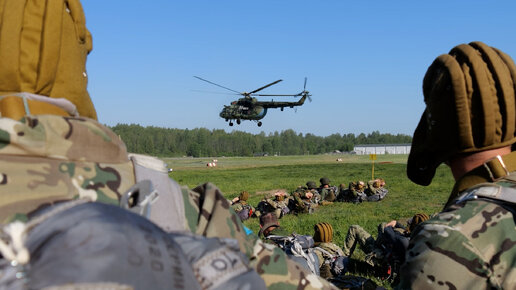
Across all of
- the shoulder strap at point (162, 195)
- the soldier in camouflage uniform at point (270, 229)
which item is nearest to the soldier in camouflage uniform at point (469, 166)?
the shoulder strap at point (162, 195)

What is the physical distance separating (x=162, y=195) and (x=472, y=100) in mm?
1553

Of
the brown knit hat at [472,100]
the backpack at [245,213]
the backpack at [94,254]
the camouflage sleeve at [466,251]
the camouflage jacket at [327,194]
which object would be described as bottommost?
the backpack at [245,213]

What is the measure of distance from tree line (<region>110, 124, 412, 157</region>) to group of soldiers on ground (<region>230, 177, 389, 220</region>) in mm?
92508

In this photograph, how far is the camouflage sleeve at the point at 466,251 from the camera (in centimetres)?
179

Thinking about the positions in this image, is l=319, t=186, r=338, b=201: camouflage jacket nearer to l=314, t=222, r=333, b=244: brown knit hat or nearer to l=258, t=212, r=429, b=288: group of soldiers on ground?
l=258, t=212, r=429, b=288: group of soldiers on ground

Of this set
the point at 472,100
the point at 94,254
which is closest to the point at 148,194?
the point at 94,254

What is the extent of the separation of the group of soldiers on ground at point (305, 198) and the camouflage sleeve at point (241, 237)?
12152 millimetres

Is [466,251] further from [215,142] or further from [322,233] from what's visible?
[215,142]

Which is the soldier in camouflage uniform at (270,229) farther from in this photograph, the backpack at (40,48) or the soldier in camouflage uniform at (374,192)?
the soldier in camouflage uniform at (374,192)

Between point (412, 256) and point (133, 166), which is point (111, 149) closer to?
point (133, 166)

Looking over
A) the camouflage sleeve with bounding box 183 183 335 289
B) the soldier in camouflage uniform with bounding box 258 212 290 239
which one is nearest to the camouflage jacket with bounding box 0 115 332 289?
the camouflage sleeve with bounding box 183 183 335 289

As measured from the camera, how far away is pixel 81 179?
4.10 feet

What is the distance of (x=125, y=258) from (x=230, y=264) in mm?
337

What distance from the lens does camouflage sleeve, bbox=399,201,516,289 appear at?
179 centimetres
